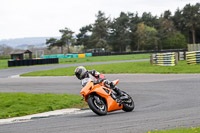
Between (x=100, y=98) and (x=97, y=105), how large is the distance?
240 millimetres

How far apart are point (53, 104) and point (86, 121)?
420 centimetres

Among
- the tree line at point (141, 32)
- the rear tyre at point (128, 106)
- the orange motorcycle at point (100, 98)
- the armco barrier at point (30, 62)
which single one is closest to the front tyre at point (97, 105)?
the orange motorcycle at point (100, 98)

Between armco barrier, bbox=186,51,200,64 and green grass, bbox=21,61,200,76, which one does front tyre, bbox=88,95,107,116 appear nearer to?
green grass, bbox=21,61,200,76

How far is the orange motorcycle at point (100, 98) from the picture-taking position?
8.96m

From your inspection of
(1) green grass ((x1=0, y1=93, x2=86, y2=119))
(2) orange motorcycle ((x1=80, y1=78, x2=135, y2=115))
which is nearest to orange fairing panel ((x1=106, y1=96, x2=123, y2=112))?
(2) orange motorcycle ((x1=80, y1=78, x2=135, y2=115))

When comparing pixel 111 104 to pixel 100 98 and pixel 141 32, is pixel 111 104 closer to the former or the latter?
pixel 100 98

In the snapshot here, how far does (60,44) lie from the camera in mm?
103562

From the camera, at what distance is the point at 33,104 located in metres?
12.3

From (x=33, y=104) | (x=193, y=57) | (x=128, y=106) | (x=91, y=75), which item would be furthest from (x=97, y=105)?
(x=193, y=57)

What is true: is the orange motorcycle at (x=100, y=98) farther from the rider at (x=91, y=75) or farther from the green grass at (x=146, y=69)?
the green grass at (x=146, y=69)

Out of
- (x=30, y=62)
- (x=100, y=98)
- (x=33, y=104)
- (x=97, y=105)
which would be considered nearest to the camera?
(x=97, y=105)

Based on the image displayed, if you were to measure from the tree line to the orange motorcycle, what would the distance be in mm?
84723

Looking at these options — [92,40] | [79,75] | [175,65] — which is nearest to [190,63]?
[175,65]

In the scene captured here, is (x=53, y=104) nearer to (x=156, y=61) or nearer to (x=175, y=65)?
(x=175, y=65)
